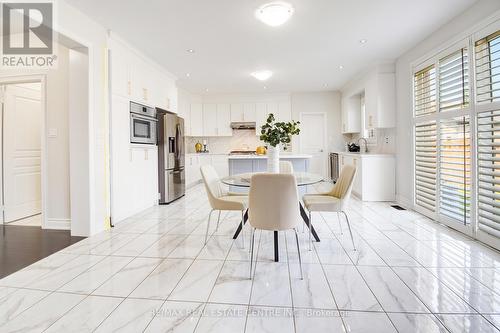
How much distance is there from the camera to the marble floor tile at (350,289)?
5.63ft

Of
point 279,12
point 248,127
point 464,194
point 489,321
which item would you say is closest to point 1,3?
point 279,12

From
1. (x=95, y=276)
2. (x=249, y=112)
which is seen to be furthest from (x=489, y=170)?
(x=249, y=112)

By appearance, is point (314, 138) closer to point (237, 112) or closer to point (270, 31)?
point (237, 112)

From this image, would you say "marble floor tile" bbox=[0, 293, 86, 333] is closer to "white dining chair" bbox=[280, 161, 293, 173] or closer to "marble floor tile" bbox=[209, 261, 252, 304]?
"marble floor tile" bbox=[209, 261, 252, 304]

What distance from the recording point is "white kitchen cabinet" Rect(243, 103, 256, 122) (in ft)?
25.0

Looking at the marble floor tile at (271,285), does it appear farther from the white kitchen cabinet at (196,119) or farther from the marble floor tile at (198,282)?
the white kitchen cabinet at (196,119)

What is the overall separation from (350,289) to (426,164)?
2798 millimetres

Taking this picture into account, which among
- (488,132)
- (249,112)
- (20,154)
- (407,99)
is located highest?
(249,112)

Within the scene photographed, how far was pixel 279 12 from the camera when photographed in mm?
2729

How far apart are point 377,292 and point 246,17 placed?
3.02 metres

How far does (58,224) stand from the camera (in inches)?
135

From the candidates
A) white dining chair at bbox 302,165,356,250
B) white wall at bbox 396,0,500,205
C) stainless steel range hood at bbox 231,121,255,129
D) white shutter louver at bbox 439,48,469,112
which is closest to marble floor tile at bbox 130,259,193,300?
white dining chair at bbox 302,165,356,250

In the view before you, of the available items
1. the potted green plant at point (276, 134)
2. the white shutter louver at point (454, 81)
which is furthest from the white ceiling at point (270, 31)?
the potted green plant at point (276, 134)

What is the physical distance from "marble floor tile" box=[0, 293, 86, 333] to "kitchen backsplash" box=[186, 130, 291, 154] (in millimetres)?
6185
